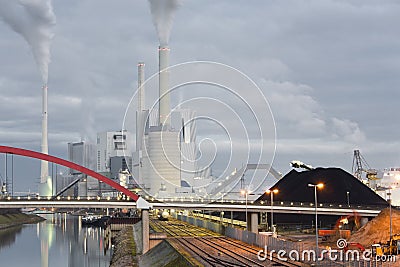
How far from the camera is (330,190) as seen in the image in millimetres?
164250

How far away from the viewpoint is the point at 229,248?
6656 centimetres

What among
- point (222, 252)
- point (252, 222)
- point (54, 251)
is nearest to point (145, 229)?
point (222, 252)

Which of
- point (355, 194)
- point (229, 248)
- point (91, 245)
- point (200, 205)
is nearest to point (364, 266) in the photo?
point (229, 248)

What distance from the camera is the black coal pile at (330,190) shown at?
158312mm

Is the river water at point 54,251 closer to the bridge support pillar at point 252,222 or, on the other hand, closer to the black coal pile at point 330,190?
the bridge support pillar at point 252,222

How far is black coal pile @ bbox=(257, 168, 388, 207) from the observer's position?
6233 inches

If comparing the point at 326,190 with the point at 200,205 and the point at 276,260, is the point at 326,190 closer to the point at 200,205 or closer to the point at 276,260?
the point at 200,205

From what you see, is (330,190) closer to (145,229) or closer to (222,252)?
(145,229)

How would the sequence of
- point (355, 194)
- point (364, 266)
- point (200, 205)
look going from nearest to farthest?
point (364, 266), point (200, 205), point (355, 194)

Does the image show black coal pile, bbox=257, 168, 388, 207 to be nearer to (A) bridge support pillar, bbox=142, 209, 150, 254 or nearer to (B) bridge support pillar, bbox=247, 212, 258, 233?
(B) bridge support pillar, bbox=247, 212, 258, 233

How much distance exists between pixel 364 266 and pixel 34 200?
65.0 m

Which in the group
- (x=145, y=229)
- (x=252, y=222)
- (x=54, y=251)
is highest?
(x=145, y=229)

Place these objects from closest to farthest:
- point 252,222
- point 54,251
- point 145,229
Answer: point 145,229, point 252,222, point 54,251

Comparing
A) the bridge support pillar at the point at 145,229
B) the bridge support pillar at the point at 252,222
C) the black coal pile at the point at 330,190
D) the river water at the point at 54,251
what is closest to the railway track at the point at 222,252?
the bridge support pillar at the point at 145,229
